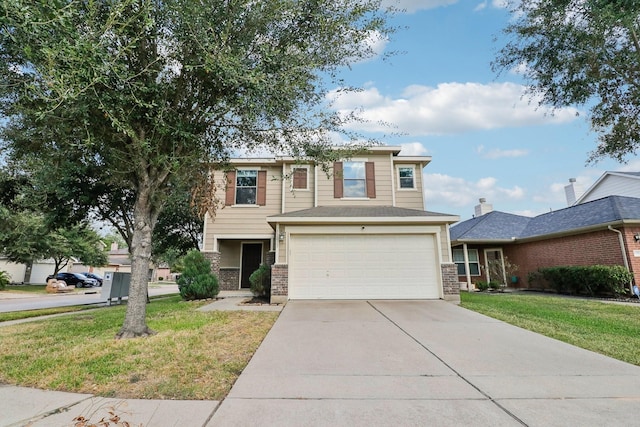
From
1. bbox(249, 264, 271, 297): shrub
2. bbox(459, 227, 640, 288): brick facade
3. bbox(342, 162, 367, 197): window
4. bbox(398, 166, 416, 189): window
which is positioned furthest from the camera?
bbox(398, 166, 416, 189): window

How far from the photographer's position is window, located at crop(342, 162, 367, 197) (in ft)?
43.2

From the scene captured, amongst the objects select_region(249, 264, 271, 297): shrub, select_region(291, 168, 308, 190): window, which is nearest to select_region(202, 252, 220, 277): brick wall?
select_region(249, 264, 271, 297): shrub

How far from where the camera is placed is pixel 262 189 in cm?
1352

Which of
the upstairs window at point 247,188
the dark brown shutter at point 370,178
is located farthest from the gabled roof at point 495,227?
the upstairs window at point 247,188

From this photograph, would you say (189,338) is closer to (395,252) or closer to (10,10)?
(10,10)

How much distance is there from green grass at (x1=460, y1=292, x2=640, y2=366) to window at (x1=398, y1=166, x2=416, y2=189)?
218 inches

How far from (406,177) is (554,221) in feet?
25.6

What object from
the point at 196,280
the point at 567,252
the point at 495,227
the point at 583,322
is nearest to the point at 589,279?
the point at 567,252

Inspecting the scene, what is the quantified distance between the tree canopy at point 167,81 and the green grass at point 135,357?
90cm

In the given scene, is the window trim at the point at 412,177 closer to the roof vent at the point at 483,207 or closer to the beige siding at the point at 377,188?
the beige siding at the point at 377,188

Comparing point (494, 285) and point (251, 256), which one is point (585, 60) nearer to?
point (494, 285)

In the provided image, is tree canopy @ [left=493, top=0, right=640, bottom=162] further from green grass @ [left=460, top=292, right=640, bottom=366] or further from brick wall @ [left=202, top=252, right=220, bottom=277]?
brick wall @ [left=202, top=252, right=220, bottom=277]

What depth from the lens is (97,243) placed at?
99.2ft

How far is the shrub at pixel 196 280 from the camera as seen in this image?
10875mm
